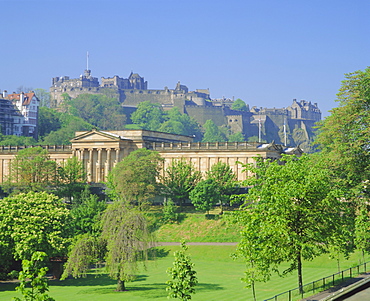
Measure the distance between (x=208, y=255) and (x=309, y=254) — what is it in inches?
1605

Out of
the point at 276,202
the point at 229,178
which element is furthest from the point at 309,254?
the point at 229,178

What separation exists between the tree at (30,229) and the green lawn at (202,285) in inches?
136

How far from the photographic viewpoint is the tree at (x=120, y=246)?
202 ft

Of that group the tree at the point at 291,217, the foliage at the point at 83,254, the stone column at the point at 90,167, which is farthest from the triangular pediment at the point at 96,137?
the tree at the point at 291,217

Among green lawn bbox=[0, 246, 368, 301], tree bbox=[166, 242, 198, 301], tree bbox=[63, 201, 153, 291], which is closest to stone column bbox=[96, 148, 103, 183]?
green lawn bbox=[0, 246, 368, 301]

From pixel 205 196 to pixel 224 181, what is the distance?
697 centimetres

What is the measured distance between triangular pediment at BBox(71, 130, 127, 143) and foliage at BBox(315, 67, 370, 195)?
A: 211ft

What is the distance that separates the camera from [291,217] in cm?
4562

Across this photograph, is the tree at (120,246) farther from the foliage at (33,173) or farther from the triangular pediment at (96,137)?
the triangular pediment at (96,137)

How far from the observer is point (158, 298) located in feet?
192

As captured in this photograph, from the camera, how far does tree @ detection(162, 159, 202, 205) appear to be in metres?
112

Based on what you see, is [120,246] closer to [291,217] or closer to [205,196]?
[291,217]

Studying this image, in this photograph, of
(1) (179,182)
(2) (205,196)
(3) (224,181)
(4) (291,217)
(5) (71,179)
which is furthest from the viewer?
(5) (71,179)

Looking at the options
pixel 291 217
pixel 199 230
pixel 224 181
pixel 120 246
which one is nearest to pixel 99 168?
pixel 224 181
